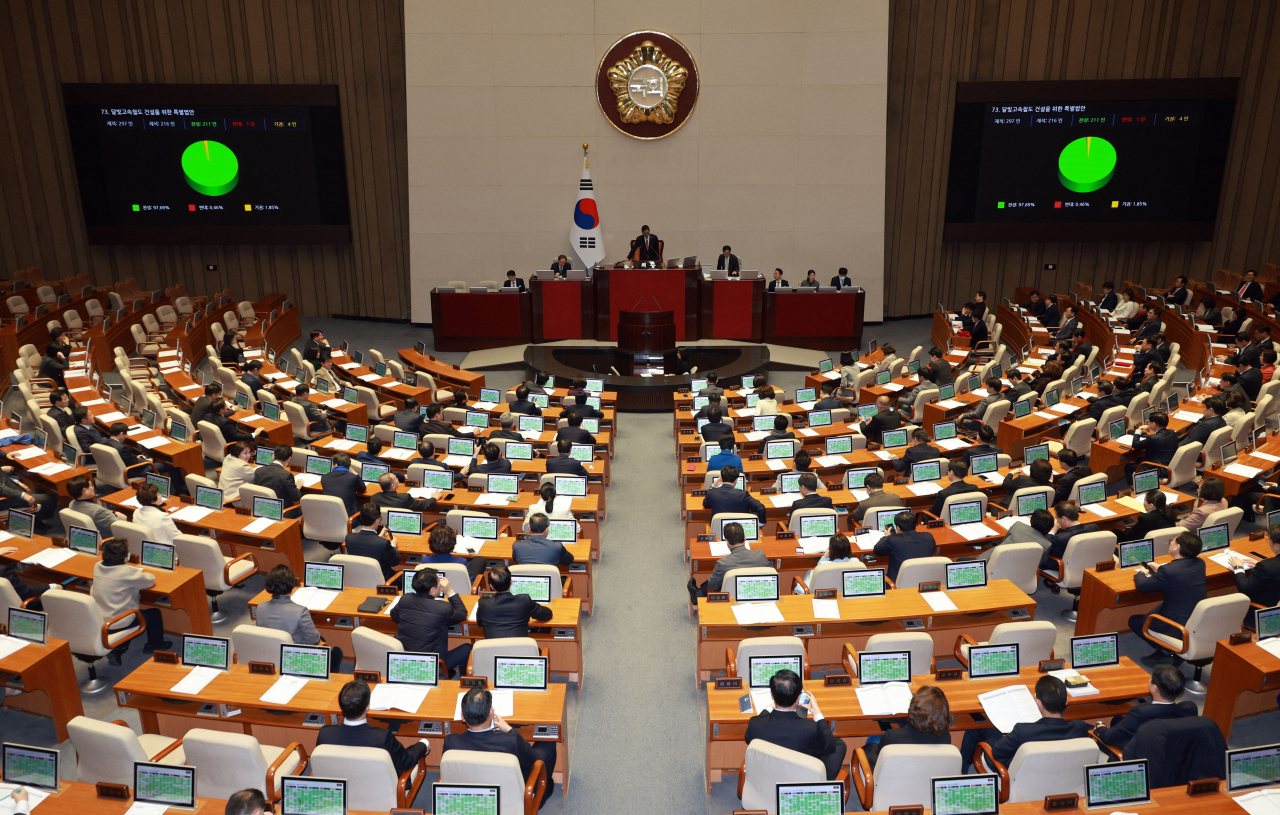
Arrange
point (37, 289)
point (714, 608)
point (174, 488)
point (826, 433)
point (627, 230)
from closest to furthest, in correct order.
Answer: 1. point (714, 608)
2. point (174, 488)
3. point (826, 433)
4. point (37, 289)
5. point (627, 230)

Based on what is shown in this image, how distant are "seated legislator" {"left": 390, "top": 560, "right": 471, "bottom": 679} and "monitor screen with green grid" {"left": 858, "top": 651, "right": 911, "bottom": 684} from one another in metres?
3.00

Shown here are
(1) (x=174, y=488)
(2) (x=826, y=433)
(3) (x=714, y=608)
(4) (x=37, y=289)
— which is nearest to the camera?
(3) (x=714, y=608)

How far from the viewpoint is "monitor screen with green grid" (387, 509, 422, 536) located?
28.2 feet

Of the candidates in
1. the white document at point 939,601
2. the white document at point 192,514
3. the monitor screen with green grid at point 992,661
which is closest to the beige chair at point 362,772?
the monitor screen with green grid at point 992,661

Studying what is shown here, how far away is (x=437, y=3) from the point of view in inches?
761

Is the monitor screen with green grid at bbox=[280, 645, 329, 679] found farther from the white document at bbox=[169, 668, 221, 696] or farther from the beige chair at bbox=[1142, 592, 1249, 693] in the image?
the beige chair at bbox=[1142, 592, 1249, 693]

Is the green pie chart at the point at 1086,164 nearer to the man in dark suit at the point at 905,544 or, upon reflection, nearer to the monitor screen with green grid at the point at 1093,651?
the man in dark suit at the point at 905,544

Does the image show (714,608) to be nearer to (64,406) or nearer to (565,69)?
(64,406)

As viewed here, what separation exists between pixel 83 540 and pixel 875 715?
711 centimetres

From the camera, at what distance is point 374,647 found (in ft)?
20.8

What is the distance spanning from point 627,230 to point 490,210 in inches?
127

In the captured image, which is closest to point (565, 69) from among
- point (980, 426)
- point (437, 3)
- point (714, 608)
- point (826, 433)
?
point (437, 3)

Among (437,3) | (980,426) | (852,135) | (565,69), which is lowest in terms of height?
(980,426)

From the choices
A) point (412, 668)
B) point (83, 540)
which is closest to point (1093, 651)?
point (412, 668)
